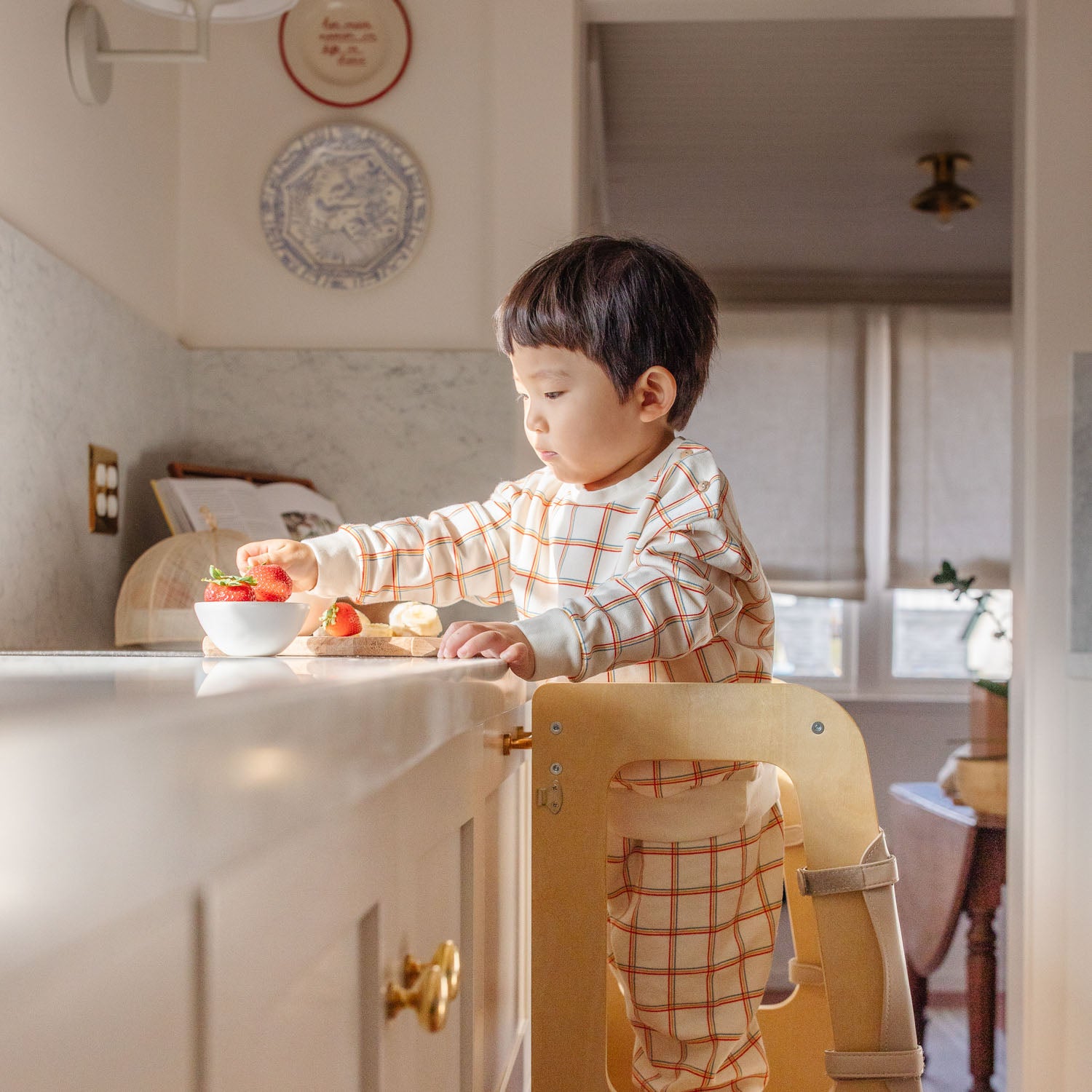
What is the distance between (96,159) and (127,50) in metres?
0.16

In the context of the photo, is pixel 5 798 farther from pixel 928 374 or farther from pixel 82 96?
pixel 928 374

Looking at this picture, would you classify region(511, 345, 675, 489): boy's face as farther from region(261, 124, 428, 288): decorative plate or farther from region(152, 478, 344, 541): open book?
region(261, 124, 428, 288): decorative plate

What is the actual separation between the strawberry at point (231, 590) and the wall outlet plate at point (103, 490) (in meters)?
0.71

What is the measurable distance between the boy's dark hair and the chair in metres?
0.40

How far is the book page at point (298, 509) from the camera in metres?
1.69

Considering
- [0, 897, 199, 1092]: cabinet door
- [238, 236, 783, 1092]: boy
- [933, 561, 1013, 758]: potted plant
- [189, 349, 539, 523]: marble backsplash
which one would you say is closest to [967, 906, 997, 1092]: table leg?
[933, 561, 1013, 758]: potted plant

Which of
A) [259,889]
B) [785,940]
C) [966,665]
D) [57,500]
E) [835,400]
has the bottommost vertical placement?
[785,940]

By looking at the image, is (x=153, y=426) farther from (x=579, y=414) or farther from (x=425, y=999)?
(x=425, y=999)

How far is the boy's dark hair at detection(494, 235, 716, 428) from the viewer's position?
107 cm

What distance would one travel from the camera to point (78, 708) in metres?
0.22

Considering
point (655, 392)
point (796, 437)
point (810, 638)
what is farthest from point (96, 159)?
point (810, 638)

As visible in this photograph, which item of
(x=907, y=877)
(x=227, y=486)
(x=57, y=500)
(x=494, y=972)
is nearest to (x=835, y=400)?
(x=907, y=877)

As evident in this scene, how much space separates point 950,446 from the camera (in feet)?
13.9

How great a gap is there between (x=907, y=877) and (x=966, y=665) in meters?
1.51
